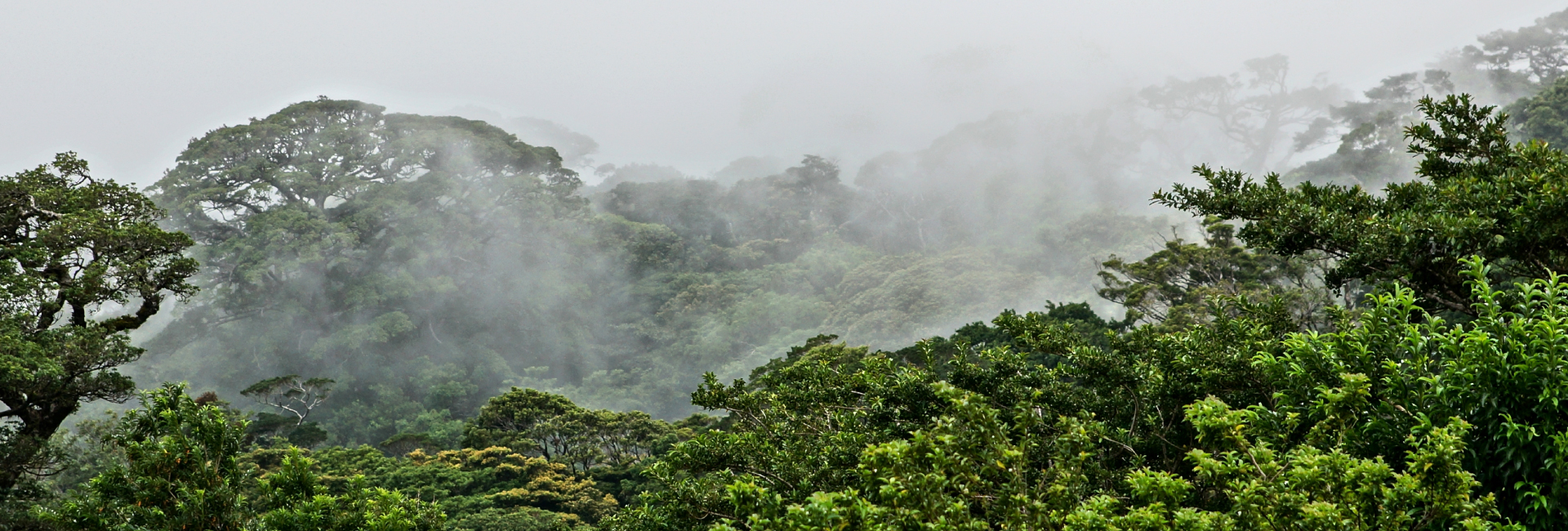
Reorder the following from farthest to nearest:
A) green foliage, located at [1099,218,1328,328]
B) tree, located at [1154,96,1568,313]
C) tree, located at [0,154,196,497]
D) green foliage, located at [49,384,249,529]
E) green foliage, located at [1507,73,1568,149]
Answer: green foliage, located at [1507,73,1568,149]
green foliage, located at [1099,218,1328,328]
tree, located at [0,154,196,497]
green foliage, located at [49,384,249,529]
tree, located at [1154,96,1568,313]

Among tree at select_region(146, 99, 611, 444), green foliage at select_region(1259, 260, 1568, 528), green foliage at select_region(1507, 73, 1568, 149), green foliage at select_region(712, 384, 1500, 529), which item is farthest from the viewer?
tree at select_region(146, 99, 611, 444)

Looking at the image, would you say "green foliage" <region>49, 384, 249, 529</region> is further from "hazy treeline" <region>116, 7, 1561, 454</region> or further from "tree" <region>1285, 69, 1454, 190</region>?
"tree" <region>1285, 69, 1454, 190</region>

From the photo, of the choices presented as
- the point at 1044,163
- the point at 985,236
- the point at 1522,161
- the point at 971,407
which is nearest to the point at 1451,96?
the point at 1522,161

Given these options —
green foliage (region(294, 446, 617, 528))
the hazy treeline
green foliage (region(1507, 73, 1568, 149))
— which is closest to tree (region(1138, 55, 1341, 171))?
the hazy treeline

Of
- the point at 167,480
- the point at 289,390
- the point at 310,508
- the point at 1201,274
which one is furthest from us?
the point at 289,390

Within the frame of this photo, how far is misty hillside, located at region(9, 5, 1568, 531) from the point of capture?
462 cm

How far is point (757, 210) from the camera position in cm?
5666

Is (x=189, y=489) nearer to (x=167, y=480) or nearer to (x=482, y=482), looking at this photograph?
(x=167, y=480)

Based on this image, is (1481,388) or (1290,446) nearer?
(1481,388)

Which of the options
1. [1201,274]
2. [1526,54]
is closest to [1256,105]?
[1526,54]

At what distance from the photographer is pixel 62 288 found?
1006 cm

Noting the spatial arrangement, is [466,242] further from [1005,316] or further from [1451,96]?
[1451,96]

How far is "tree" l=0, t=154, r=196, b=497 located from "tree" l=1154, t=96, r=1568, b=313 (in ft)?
36.6

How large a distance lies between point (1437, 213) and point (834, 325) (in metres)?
37.4
